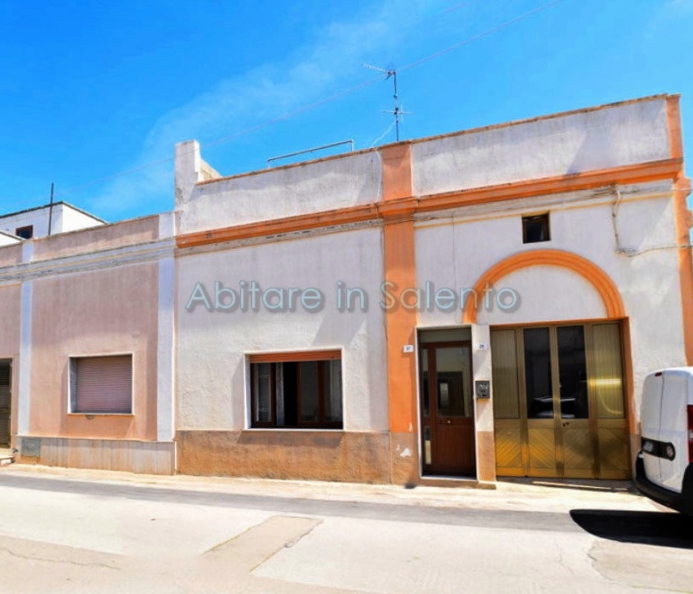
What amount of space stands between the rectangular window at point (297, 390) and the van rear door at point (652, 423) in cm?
501

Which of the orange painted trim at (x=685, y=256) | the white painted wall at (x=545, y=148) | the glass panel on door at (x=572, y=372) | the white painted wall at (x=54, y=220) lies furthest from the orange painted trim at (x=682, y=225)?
the white painted wall at (x=54, y=220)

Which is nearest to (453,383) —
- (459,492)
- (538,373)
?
(538,373)

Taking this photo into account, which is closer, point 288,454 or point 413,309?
point 413,309

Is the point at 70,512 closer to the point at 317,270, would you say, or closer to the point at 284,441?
the point at 284,441

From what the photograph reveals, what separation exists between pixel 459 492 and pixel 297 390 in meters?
3.58

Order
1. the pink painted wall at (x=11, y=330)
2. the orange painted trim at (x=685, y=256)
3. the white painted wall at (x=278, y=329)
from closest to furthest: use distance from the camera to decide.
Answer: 1. the orange painted trim at (x=685, y=256)
2. the white painted wall at (x=278, y=329)
3. the pink painted wall at (x=11, y=330)

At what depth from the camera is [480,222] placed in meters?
8.92

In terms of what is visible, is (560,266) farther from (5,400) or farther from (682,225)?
(5,400)

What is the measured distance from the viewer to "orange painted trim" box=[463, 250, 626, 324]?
8.12m

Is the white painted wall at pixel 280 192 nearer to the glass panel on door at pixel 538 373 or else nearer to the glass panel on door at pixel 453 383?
the glass panel on door at pixel 453 383

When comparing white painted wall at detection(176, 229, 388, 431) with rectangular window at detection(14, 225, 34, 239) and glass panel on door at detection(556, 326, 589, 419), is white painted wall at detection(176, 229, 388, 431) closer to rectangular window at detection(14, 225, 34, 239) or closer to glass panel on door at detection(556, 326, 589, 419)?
glass panel on door at detection(556, 326, 589, 419)

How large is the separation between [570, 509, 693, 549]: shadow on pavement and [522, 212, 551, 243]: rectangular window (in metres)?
4.23

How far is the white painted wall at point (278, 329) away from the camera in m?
9.27

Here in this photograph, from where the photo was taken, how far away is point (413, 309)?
9.09m
